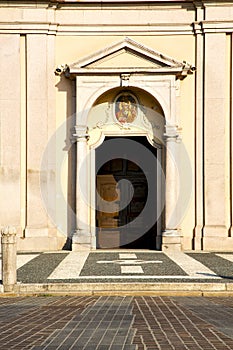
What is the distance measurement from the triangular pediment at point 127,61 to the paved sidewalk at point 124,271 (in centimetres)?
495

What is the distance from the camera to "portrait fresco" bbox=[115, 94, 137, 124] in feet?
72.0

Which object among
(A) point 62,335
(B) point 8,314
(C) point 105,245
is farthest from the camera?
(C) point 105,245

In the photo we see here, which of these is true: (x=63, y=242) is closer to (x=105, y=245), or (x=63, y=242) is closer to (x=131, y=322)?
(x=105, y=245)

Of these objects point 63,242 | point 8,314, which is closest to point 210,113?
point 63,242

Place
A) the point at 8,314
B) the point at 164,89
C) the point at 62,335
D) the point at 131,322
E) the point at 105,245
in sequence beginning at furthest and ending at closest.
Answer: the point at 105,245 → the point at 164,89 → the point at 8,314 → the point at 131,322 → the point at 62,335

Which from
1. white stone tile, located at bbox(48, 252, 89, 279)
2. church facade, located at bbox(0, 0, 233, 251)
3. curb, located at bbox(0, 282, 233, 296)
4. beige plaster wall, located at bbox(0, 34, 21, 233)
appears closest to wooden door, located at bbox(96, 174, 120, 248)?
Answer: church facade, located at bbox(0, 0, 233, 251)

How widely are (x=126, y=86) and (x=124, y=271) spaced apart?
7.91 meters

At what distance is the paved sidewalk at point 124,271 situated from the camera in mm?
12414

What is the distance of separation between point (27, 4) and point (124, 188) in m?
6.25

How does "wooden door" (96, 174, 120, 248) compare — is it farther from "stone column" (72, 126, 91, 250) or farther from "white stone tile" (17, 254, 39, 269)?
"white stone tile" (17, 254, 39, 269)

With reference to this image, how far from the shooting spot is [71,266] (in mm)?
16031

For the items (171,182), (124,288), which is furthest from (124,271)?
(171,182)

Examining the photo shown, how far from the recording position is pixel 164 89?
69.9 feet

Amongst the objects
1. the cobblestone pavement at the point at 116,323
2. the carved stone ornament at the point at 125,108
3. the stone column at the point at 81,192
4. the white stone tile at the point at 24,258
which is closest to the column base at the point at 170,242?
the stone column at the point at 81,192
